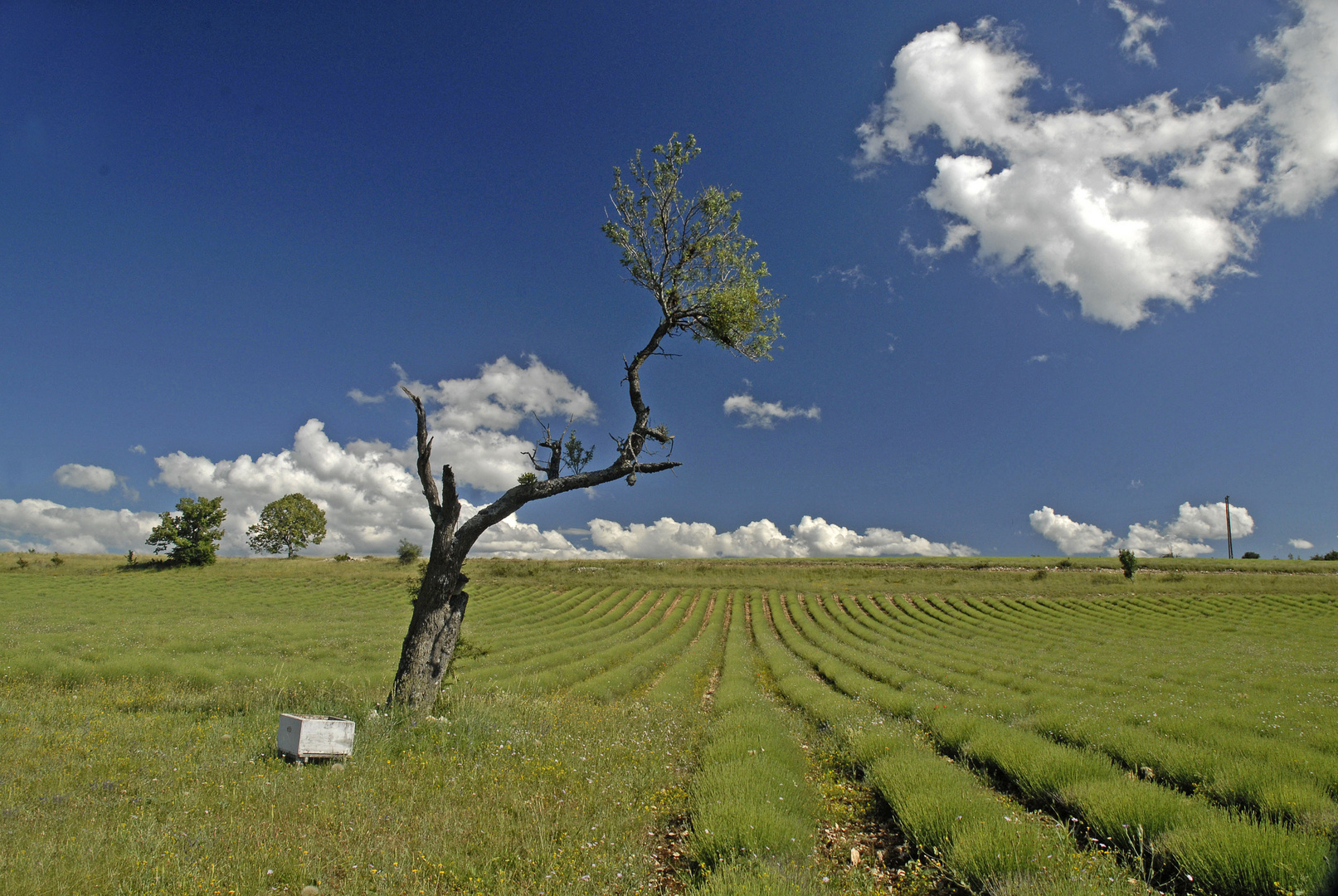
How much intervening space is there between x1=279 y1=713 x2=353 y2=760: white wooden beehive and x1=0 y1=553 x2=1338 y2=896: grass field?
0.21 metres

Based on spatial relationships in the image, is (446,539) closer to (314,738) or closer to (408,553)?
(314,738)

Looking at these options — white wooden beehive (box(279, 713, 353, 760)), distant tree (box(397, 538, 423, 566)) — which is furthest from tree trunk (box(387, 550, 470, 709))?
distant tree (box(397, 538, 423, 566))

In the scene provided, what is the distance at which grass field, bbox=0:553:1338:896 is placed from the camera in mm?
4707

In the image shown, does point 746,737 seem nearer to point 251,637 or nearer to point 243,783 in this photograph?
point 243,783

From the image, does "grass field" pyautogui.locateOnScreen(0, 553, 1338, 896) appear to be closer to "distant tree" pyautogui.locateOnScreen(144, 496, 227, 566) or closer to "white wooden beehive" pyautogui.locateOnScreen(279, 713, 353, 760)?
"white wooden beehive" pyautogui.locateOnScreen(279, 713, 353, 760)

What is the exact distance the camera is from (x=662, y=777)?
26.6 feet

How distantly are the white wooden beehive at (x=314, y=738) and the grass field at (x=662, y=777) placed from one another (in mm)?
210

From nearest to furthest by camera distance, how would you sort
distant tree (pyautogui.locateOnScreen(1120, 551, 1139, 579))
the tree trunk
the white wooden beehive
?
the white wooden beehive < the tree trunk < distant tree (pyautogui.locateOnScreen(1120, 551, 1139, 579))

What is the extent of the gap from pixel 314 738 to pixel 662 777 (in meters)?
4.71

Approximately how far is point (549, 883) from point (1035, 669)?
22.9m

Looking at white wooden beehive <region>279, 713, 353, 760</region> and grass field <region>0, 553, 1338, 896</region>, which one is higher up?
white wooden beehive <region>279, 713, 353, 760</region>

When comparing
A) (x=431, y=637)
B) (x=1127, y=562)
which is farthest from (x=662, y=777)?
(x=1127, y=562)

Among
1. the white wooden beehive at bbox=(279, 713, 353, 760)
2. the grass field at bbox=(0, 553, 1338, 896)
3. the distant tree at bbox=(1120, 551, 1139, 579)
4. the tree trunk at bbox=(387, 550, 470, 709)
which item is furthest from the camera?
the distant tree at bbox=(1120, 551, 1139, 579)

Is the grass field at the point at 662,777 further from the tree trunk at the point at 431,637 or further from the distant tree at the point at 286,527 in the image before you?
the distant tree at the point at 286,527
